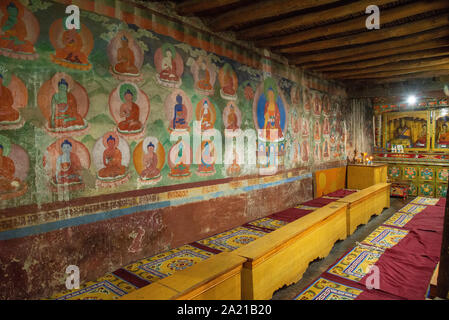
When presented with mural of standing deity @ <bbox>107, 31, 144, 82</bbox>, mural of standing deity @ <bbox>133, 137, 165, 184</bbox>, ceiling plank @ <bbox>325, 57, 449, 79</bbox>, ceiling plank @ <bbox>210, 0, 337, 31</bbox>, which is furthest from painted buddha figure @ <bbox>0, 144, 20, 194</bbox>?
ceiling plank @ <bbox>325, 57, 449, 79</bbox>

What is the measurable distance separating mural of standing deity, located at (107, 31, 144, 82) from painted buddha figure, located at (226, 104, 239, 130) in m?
1.80

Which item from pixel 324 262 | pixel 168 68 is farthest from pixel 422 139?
pixel 168 68

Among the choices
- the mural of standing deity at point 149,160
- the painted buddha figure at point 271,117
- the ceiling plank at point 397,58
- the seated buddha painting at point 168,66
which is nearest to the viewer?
the mural of standing deity at point 149,160

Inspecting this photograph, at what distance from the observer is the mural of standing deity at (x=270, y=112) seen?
5.58 metres

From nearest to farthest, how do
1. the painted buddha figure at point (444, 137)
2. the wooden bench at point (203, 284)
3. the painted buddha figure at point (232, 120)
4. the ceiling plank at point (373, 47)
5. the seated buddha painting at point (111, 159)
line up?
the wooden bench at point (203, 284) < the seated buddha painting at point (111, 159) < the ceiling plank at point (373, 47) < the painted buddha figure at point (232, 120) < the painted buddha figure at point (444, 137)

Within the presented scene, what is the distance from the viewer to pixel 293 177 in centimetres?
662

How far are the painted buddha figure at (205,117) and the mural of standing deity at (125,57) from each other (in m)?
1.15

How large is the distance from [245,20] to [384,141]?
8094mm

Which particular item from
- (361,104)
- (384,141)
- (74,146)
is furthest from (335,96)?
(74,146)

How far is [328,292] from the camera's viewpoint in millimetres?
3047

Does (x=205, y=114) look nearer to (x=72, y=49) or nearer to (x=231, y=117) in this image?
(x=231, y=117)

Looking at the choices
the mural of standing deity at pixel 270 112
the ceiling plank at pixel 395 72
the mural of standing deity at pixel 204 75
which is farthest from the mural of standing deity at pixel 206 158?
the ceiling plank at pixel 395 72

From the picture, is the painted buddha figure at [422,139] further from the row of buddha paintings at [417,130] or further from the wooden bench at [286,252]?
the wooden bench at [286,252]

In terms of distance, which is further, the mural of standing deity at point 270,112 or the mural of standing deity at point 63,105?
the mural of standing deity at point 270,112
